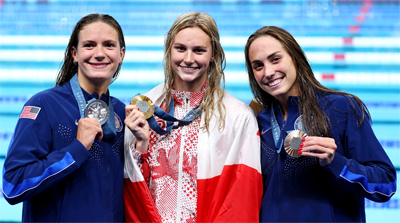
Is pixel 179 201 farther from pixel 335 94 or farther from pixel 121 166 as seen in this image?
pixel 335 94

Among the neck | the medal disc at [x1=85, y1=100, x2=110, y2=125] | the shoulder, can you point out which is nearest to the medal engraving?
the medal disc at [x1=85, y1=100, x2=110, y2=125]

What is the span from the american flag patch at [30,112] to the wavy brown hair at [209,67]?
26.7 inches

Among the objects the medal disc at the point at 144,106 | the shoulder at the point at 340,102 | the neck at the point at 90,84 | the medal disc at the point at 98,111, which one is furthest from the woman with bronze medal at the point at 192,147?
the shoulder at the point at 340,102

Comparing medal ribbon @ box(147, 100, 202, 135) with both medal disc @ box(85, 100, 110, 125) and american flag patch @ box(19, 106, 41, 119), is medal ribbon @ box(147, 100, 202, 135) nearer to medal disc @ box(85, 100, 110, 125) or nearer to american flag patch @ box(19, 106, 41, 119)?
medal disc @ box(85, 100, 110, 125)

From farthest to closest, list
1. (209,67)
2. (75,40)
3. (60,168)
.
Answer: (209,67) < (75,40) < (60,168)

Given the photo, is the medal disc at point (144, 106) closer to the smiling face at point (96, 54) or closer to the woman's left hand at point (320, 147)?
the smiling face at point (96, 54)

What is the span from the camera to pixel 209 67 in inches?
87.4

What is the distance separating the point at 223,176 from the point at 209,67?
64 centimetres

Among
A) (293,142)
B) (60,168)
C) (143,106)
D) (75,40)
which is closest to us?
(60,168)

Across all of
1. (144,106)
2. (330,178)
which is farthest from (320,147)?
(144,106)

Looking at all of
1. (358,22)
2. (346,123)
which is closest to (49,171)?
(346,123)

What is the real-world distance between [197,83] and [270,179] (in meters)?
0.65

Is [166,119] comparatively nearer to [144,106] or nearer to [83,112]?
[144,106]

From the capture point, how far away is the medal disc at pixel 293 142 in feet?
6.14
